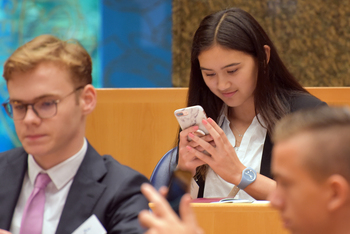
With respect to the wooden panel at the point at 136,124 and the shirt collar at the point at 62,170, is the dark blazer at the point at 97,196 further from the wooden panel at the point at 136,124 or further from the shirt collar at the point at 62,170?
the wooden panel at the point at 136,124

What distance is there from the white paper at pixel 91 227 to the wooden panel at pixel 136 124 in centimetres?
169

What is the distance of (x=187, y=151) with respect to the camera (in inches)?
85.1

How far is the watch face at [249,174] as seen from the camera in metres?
2.02

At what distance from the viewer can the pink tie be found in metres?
1.25

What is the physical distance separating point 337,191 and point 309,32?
318 centimetres

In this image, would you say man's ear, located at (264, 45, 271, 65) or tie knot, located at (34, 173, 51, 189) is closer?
tie knot, located at (34, 173, 51, 189)

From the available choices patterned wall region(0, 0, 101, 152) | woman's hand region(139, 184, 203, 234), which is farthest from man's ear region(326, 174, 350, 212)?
patterned wall region(0, 0, 101, 152)

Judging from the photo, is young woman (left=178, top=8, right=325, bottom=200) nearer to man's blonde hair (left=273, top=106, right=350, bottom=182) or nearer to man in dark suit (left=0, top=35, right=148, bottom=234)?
man in dark suit (left=0, top=35, right=148, bottom=234)

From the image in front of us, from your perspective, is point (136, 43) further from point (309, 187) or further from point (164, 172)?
point (309, 187)

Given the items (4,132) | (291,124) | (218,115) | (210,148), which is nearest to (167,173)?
(210,148)

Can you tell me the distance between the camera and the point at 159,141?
292 centimetres

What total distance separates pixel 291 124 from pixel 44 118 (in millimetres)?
682

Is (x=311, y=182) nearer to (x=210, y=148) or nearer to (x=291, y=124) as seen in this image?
(x=291, y=124)

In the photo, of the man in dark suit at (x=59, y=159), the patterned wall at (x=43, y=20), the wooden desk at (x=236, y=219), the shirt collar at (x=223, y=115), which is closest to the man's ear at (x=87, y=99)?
the man in dark suit at (x=59, y=159)
